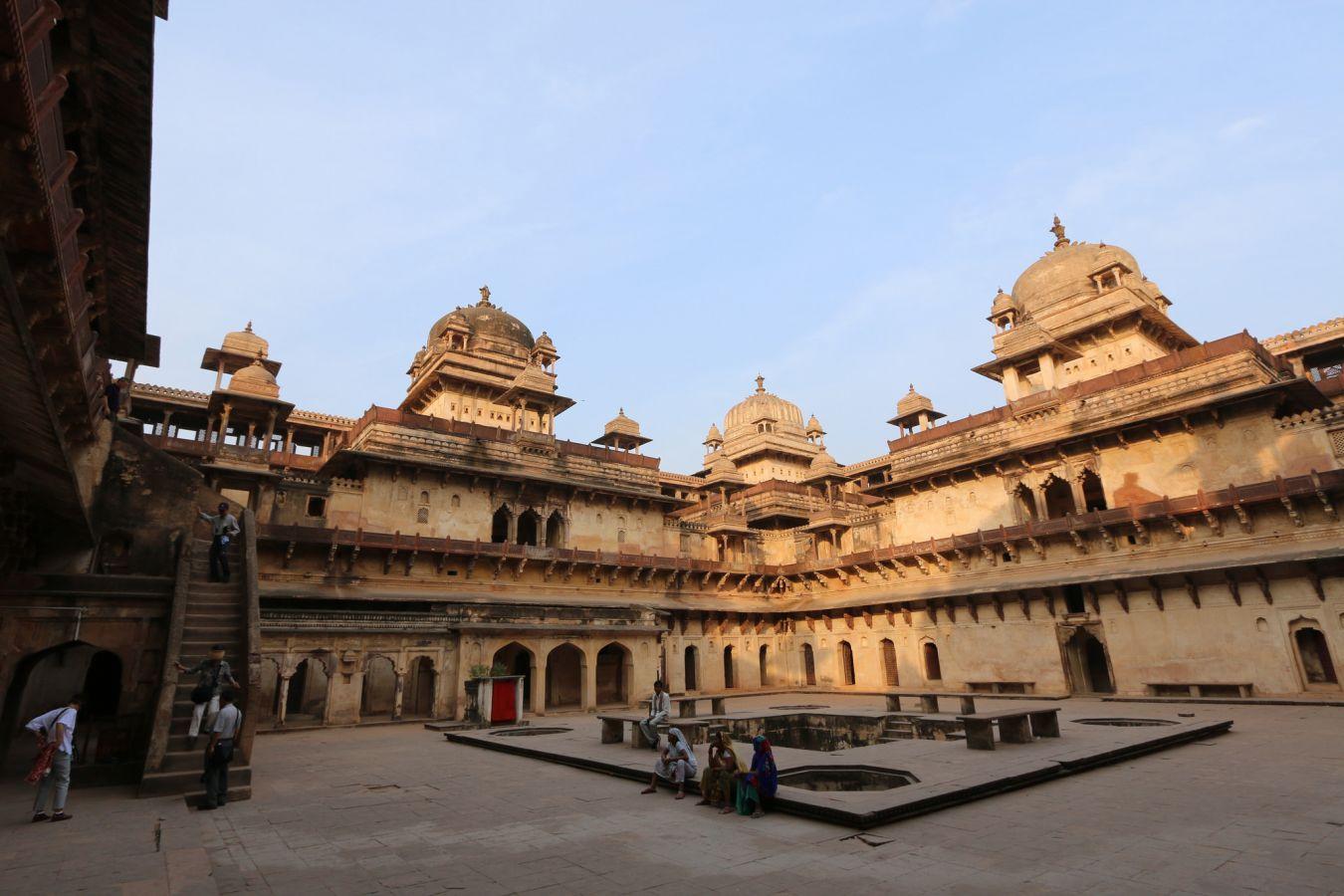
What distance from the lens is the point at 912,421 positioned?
42.9 m

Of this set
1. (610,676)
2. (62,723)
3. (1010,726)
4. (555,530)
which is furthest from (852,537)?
(62,723)

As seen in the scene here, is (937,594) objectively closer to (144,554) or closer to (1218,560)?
(1218,560)

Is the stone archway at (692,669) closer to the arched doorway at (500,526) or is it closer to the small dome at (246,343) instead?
the arched doorway at (500,526)

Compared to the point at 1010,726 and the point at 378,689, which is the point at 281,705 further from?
the point at 1010,726

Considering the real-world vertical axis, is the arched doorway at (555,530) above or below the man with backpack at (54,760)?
above

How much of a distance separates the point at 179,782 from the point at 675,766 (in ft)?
24.7

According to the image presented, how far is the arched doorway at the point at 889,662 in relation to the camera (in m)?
33.2

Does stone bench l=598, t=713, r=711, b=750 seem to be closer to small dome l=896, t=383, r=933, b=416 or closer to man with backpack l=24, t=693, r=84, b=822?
man with backpack l=24, t=693, r=84, b=822

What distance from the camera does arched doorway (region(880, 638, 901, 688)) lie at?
33.2 m

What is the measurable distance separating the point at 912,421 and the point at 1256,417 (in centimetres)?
1945

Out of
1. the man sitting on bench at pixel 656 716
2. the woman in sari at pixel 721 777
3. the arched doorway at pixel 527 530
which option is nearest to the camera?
the woman in sari at pixel 721 777

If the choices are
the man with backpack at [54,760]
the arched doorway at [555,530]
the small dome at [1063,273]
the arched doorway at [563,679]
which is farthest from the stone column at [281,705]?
the small dome at [1063,273]

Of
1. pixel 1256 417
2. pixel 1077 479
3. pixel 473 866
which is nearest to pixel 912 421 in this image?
pixel 1077 479

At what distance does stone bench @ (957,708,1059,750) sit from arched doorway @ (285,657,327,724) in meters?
21.4
